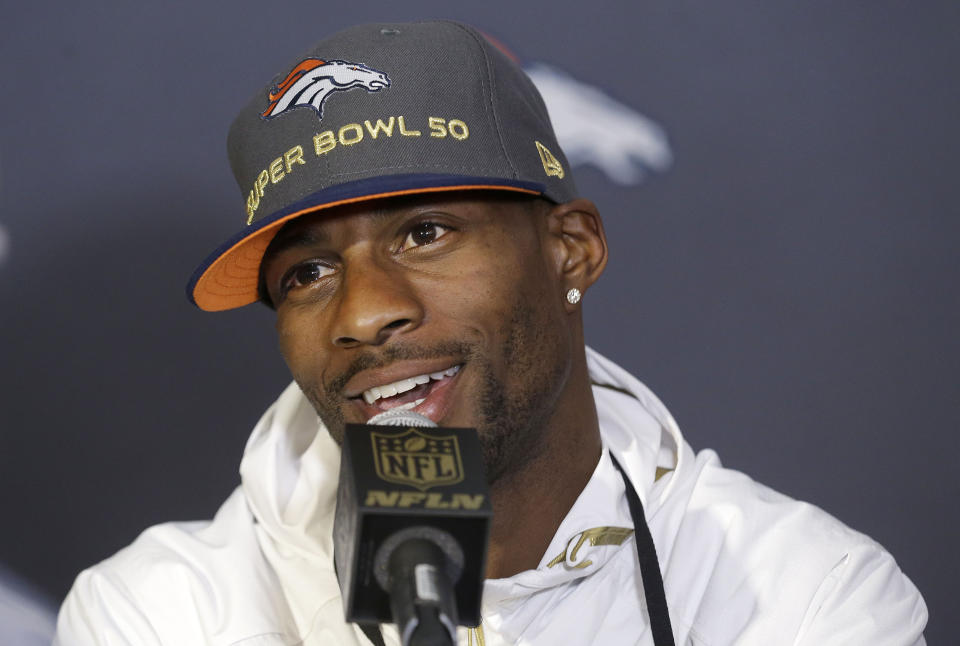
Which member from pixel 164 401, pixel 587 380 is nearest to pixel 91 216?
pixel 164 401

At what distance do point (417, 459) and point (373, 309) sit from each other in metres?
0.56

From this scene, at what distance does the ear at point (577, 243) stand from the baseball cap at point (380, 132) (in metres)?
0.06

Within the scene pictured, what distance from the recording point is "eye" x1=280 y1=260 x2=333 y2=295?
142cm

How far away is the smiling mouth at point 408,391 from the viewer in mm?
1337

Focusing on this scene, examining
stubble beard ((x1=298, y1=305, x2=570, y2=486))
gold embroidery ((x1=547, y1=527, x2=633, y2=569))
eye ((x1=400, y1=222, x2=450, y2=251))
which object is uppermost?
eye ((x1=400, y1=222, x2=450, y2=251))

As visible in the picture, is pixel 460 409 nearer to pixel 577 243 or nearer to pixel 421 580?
pixel 577 243

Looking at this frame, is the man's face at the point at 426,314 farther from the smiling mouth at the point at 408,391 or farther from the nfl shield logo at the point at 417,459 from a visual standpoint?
the nfl shield logo at the point at 417,459

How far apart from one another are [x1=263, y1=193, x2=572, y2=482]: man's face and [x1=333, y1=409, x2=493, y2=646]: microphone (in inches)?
21.8

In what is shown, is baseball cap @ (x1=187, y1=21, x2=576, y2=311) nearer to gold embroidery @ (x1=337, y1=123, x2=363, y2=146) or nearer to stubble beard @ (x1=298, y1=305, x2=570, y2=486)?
gold embroidery @ (x1=337, y1=123, x2=363, y2=146)

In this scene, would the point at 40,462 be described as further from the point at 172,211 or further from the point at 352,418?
the point at 352,418

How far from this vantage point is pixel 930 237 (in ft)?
6.87

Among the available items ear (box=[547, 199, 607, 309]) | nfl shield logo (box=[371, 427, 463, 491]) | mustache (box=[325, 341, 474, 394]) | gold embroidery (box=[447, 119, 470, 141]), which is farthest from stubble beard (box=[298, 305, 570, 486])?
nfl shield logo (box=[371, 427, 463, 491])

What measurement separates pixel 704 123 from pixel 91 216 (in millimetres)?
1132

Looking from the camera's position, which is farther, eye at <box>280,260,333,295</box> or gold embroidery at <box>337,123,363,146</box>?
eye at <box>280,260,333,295</box>
